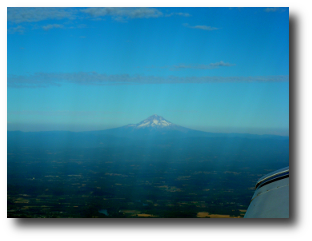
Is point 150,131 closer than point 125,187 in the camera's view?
No

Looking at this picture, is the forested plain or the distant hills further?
the distant hills

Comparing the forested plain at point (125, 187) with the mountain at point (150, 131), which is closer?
the forested plain at point (125, 187)

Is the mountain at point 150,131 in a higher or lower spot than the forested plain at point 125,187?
higher

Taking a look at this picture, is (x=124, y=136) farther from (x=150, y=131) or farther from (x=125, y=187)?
(x=125, y=187)

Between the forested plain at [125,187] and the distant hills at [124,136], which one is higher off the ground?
the distant hills at [124,136]

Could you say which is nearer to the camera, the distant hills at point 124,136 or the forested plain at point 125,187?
the forested plain at point 125,187

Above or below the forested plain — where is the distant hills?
above

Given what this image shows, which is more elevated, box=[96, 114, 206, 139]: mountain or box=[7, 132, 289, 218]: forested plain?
box=[96, 114, 206, 139]: mountain

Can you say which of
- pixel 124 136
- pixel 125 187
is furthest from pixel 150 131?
pixel 125 187

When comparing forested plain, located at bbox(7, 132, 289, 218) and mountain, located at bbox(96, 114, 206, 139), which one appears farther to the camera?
mountain, located at bbox(96, 114, 206, 139)
